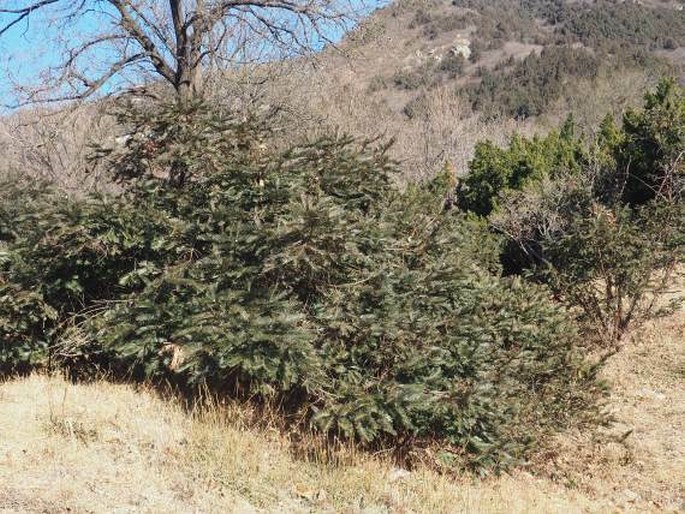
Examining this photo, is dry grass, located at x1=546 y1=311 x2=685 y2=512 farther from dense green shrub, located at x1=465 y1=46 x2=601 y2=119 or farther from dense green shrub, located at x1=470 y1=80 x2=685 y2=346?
dense green shrub, located at x1=465 y1=46 x2=601 y2=119

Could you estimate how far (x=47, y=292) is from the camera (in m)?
5.31

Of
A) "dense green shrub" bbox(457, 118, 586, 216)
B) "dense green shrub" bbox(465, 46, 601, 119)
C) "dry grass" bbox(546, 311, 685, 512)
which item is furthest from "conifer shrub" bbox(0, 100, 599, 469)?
"dense green shrub" bbox(465, 46, 601, 119)

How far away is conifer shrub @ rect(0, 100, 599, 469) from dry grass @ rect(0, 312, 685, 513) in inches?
12.4

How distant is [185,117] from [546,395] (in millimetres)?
4120

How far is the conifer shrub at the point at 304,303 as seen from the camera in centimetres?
439

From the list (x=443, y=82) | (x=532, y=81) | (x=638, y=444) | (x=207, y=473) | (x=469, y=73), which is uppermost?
(x=469, y=73)

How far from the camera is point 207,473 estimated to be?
4.01 metres

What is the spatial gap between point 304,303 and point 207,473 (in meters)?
1.48

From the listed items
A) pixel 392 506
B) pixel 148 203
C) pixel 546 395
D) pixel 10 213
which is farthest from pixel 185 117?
pixel 546 395

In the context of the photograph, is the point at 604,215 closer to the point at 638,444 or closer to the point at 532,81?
the point at 638,444

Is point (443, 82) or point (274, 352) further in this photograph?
point (443, 82)

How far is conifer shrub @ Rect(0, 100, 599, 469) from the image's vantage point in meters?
4.39

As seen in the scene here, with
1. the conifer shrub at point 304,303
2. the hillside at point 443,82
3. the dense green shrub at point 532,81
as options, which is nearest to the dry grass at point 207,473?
the conifer shrub at point 304,303

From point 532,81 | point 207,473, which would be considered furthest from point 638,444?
point 532,81
